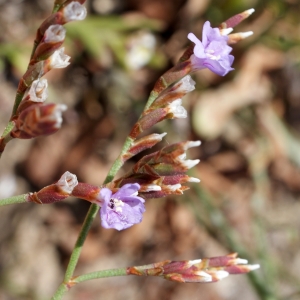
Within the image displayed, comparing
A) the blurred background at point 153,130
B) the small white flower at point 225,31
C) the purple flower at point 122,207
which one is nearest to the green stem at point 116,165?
the purple flower at point 122,207

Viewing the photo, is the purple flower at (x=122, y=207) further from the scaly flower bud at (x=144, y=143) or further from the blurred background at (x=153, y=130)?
the blurred background at (x=153, y=130)

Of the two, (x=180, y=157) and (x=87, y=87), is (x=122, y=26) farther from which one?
(x=180, y=157)

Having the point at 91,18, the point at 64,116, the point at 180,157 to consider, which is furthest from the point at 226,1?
the point at 180,157

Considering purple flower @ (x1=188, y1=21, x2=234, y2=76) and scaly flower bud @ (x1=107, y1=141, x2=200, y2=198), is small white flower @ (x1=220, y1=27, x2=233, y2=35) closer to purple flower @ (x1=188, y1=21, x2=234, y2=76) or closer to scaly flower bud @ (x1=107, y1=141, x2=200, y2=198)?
purple flower @ (x1=188, y1=21, x2=234, y2=76)

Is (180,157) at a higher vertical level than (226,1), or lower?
higher

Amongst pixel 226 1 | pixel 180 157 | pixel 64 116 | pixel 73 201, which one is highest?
pixel 180 157

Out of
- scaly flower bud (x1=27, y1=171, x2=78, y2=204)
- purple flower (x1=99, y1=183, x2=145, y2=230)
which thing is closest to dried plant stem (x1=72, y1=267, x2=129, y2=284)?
purple flower (x1=99, y1=183, x2=145, y2=230)
